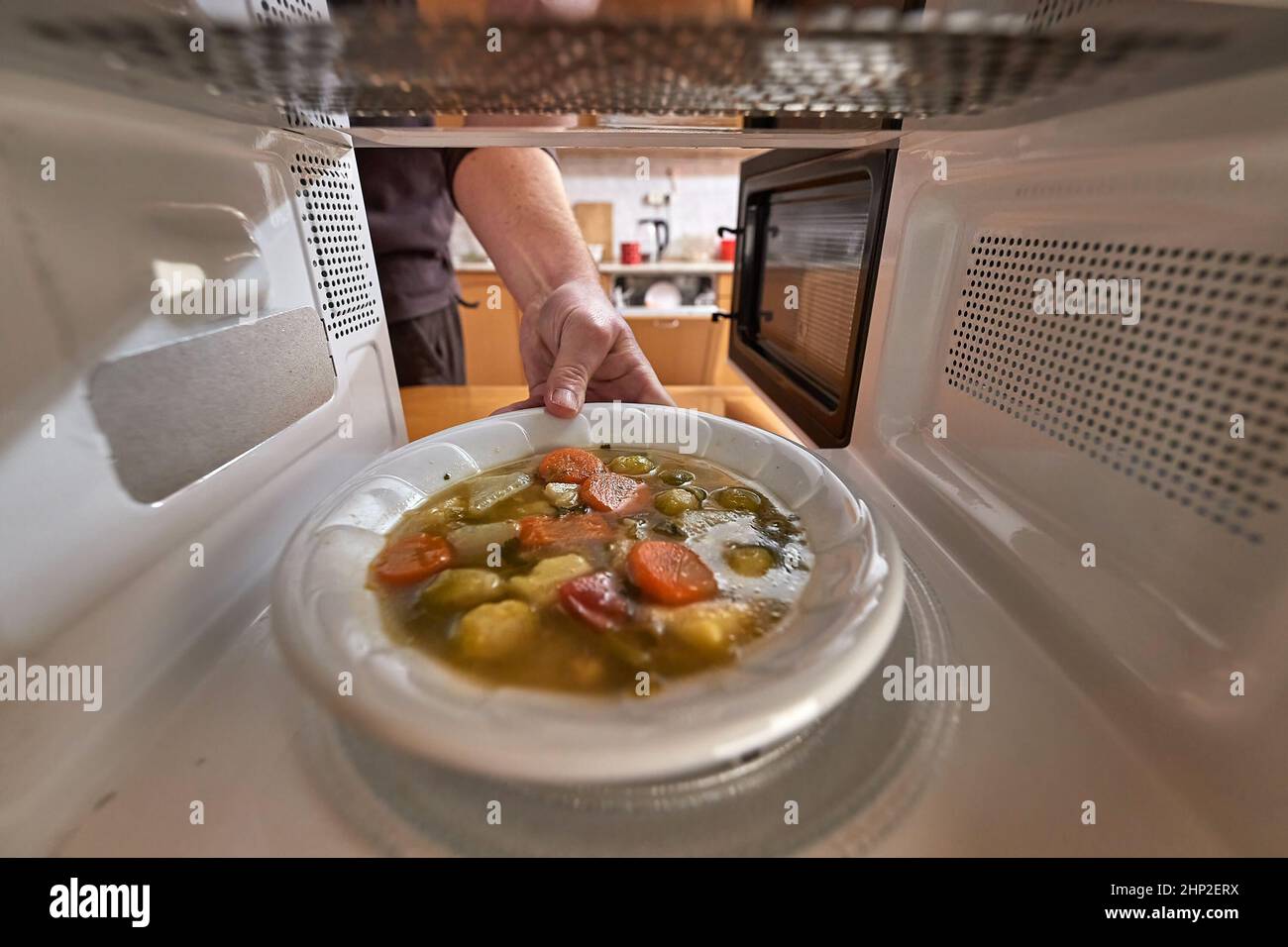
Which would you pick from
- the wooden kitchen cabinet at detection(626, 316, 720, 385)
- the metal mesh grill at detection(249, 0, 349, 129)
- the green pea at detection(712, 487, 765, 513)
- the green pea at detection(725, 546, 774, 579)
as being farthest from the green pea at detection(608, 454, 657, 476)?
the wooden kitchen cabinet at detection(626, 316, 720, 385)

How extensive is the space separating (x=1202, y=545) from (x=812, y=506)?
0.30 meters

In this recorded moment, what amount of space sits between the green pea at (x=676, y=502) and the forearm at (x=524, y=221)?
664mm

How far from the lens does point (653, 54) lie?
0.44 meters

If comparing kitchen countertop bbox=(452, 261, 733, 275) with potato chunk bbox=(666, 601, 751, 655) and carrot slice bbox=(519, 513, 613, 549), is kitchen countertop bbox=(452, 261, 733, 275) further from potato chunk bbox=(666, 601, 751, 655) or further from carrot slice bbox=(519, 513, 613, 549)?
potato chunk bbox=(666, 601, 751, 655)

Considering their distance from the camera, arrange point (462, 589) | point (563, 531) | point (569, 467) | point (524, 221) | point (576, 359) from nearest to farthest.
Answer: point (462, 589) → point (563, 531) → point (569, 467) → point (576, 359) → point (524, 221)

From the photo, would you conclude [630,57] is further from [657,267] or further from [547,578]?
[657,267]

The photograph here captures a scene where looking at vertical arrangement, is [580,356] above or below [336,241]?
below

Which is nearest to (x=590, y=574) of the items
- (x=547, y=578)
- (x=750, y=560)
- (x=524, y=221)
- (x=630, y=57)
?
(x=547, y=578)

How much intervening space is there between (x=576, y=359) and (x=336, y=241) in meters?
0.36

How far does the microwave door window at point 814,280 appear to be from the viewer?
0.97 meters

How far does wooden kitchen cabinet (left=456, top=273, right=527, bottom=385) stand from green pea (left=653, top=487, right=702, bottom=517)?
269 centimetres

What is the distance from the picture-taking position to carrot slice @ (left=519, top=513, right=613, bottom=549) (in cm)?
62

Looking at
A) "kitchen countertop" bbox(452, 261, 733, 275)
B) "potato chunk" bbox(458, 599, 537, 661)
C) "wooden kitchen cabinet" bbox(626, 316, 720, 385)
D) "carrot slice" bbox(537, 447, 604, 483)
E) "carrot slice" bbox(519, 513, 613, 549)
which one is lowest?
"wooden kitchen cabinet" bbox(626, 316, 720, 385)

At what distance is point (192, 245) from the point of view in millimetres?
554
